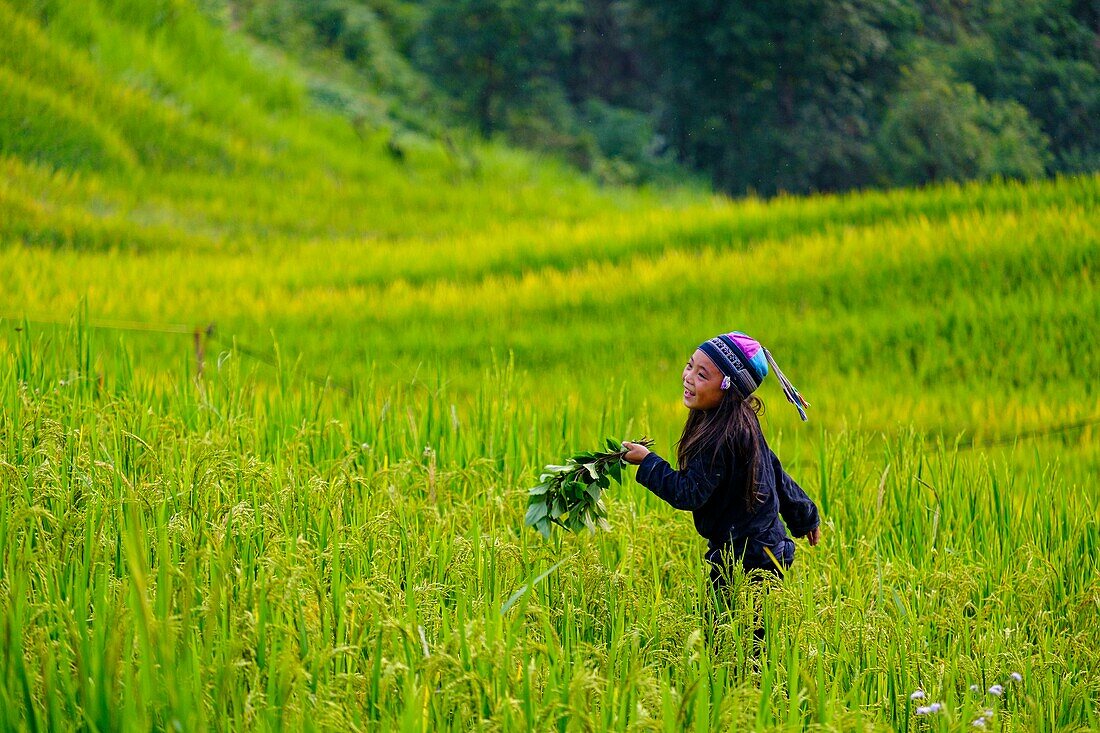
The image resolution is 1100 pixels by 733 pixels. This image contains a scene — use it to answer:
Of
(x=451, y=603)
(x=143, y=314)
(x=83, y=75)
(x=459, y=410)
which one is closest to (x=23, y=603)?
(x=451, y=603)

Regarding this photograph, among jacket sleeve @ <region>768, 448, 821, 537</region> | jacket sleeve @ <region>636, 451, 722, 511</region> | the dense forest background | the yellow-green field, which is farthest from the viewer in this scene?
the dense forest background

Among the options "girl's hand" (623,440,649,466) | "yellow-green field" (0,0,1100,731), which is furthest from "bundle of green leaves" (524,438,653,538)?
"yellow-green field" (0,0,1100,731)

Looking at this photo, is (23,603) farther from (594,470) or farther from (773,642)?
(773,642)

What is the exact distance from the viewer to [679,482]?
98.5 inches

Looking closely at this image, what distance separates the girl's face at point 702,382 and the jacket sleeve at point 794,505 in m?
0.26

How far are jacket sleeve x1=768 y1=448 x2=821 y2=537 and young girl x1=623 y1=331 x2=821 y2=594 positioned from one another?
16mm

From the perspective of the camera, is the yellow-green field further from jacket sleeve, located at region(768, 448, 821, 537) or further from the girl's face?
→ the girl's face

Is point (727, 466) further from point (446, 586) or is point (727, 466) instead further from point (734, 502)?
point (446, 586)

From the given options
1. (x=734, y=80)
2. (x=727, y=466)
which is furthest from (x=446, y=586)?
(x=734, y=80)

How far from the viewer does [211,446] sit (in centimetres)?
308

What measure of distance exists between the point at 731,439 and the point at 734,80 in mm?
7695

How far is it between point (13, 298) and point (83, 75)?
369 cm

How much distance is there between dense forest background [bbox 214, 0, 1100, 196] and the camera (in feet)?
23.5

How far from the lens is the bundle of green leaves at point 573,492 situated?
8.34ft
